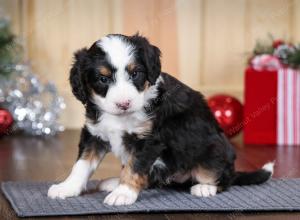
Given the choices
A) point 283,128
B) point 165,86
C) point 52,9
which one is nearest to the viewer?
point 165,86

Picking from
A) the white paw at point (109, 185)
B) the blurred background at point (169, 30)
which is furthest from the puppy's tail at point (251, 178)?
the blurred background at point (169, 30)

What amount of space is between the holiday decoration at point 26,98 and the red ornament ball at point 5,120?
0.05 m

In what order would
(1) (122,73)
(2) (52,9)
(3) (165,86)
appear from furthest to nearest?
(2) (52,9), (3) (165,86), (1) (122,73)

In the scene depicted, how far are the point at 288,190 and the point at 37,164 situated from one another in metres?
1.47

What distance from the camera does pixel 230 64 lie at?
523cm

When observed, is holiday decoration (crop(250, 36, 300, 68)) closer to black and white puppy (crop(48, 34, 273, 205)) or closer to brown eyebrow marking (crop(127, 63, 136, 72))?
black and white puppy (crop(48, 34, 273, 205))

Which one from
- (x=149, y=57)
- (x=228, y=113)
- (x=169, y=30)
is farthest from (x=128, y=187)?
(x=169, y=30)

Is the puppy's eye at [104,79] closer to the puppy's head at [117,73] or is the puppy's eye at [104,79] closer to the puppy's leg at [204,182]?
the puppy's head at [117,73]

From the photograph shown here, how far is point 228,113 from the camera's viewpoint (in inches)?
178

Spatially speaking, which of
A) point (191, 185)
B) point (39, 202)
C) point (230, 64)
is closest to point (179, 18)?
point (230, 64)

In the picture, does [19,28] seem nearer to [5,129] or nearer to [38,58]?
[38,58]

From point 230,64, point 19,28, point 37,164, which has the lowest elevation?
point 37,164

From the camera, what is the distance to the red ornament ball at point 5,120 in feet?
14.8

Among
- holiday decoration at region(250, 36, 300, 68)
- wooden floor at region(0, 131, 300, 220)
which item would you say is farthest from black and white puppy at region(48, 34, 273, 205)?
holiday decoration at region(250, 36, 300, 68)
